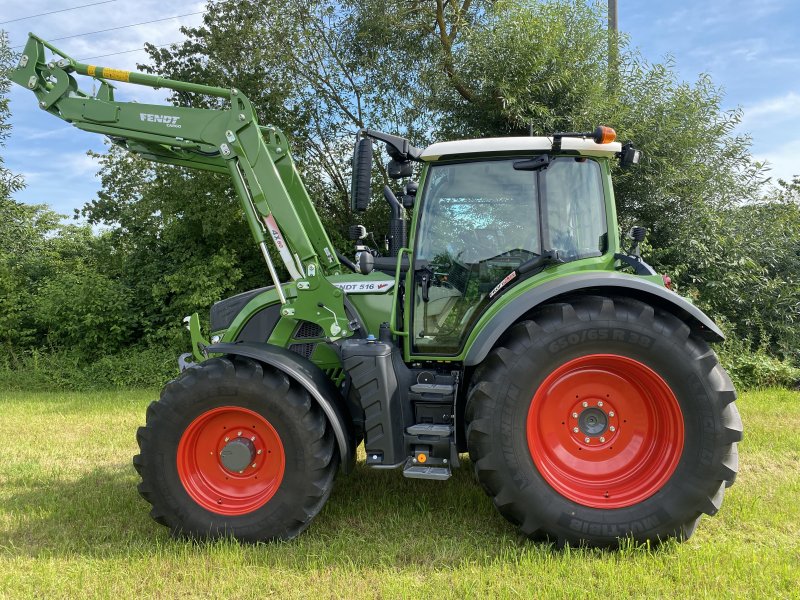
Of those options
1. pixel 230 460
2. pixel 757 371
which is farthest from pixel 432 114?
pixel 230 460

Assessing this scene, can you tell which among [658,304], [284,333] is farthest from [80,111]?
[658,304]

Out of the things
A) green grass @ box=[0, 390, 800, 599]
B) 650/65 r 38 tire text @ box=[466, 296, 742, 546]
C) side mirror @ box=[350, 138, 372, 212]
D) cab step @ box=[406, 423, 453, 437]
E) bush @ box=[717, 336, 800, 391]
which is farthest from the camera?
bush @ box=[717, 336, 800, 391]

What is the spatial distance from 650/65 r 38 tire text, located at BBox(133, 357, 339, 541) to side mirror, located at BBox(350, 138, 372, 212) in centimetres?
113

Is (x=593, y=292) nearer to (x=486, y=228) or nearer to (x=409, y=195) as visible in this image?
(x=486, y=228)

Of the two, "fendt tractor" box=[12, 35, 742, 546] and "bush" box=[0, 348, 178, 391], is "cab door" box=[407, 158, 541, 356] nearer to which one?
"fendt tractor" box=[12, 35, 742, 546]

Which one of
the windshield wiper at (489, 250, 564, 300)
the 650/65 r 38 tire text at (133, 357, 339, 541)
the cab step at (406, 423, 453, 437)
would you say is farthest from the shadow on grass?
the windshield wiper at (489, 250, 564, 300)

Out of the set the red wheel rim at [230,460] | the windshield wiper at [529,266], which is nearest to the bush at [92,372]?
the red wheel rim at [230,460]

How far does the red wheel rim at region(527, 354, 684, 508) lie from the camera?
2969 millimetres

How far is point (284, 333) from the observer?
384 centimetres

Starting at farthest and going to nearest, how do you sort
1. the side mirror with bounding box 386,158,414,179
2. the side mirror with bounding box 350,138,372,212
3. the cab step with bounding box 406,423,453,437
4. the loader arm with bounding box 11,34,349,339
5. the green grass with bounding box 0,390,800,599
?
the loader arm with bounding box 11,34,349,339 < the side mirror with bounding box 386,158,414,179 < the side mirror with bounding box 350,138,372,212 < the cab step with bounding box 406,423,453,437 < the green grass with bounding box 0,390,800,599

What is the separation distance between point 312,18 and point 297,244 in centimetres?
827

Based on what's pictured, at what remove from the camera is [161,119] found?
12.5ft

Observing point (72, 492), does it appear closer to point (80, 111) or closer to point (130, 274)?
point (80, 111)

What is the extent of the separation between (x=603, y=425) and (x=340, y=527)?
163 centimetres
